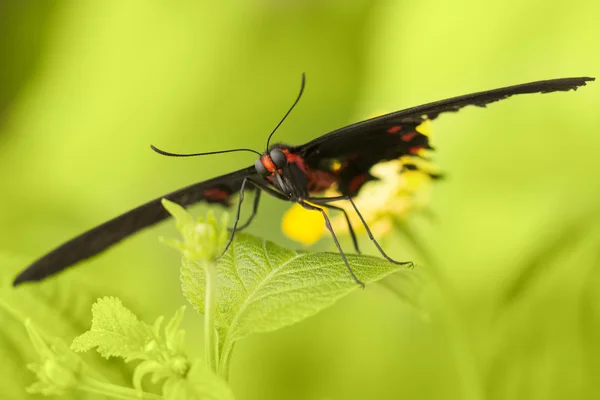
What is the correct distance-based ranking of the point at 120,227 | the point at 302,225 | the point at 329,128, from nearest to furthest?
the point at 120,227, the point at 302,225, the point at 329,128

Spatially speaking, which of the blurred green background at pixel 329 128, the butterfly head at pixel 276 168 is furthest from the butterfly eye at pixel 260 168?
the blurred green background at pixel 329 128

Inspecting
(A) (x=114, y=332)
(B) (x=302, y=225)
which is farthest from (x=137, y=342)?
(B) (x=302, y=225)

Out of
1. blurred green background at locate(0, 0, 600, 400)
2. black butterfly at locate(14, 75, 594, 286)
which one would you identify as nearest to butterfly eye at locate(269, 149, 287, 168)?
black butterfly at locate(14, 75, 594, 286)

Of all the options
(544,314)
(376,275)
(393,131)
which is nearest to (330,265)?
(376,275)

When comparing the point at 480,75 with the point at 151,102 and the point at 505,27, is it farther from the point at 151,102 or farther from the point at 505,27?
the point at 151,102

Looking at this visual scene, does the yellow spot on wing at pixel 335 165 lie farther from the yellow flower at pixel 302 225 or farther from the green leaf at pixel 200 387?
the green leaf at pixel 200 387

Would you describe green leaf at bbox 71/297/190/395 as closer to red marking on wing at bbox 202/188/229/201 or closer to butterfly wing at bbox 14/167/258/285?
butterfly wing at bbox 14/167/258/285

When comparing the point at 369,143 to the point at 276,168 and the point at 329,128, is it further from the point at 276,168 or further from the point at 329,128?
the point at 329,128
